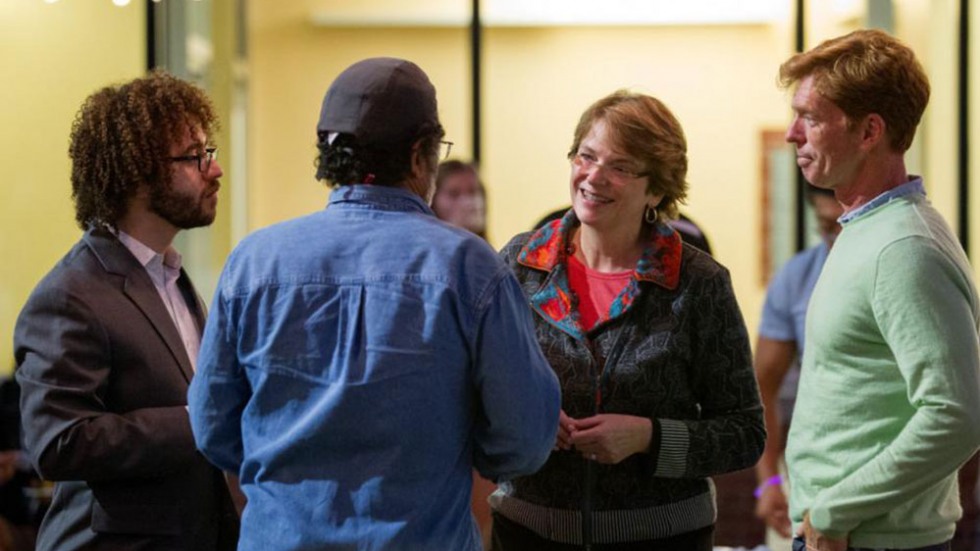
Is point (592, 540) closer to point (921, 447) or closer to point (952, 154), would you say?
point (921, 447)

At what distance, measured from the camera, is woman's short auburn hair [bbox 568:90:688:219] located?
259 centimetres

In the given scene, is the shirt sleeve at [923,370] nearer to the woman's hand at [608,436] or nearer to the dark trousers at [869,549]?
the dark trousers at [869,549]

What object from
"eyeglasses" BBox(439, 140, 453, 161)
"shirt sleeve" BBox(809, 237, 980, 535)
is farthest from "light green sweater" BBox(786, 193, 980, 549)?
"eyeglasses" BBox(439, 140, 453, 161)

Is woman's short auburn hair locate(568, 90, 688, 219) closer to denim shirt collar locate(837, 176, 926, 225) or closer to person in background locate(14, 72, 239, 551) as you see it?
denim shirt collar locate(837, 176, 926, 225)

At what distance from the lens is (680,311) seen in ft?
8.43

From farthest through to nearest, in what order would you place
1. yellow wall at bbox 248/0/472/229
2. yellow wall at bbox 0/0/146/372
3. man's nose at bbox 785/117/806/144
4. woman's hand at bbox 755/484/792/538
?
yellow wall at bbox 248/0/472/229, yellow wall at bbox 0/0/146/372, woman's hand at bbox 755/484/792/538, man's nose at bbox 785/117/806/144

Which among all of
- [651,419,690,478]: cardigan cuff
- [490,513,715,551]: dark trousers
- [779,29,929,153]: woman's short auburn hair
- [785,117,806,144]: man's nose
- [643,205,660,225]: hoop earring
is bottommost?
[490,513,715,551]: dark trousers

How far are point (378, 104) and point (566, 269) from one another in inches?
30.9

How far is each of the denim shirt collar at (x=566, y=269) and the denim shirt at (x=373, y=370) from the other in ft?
1.88

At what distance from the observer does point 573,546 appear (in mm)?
2562

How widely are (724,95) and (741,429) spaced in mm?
4297

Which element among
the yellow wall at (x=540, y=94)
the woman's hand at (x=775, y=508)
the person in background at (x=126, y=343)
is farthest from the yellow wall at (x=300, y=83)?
the person in background at (x=126, y=343)

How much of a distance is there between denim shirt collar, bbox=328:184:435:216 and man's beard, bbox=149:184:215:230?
67 centimetres

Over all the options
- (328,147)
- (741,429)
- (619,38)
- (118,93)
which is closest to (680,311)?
(741,429)
